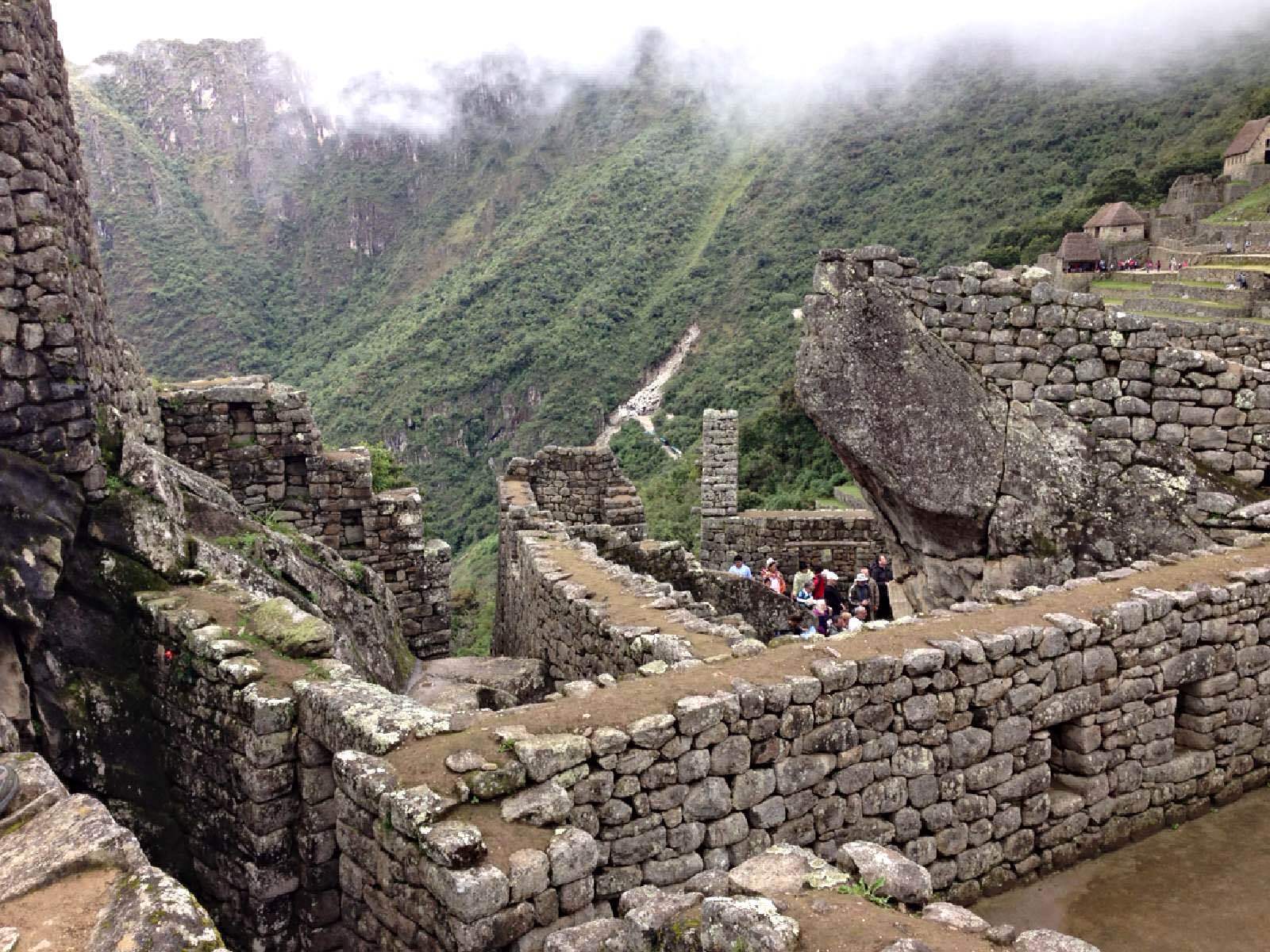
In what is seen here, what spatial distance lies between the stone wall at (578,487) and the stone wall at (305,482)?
4174 mm

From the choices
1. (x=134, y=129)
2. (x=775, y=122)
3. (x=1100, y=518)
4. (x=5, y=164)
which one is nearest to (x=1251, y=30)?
(x=775, y=122)

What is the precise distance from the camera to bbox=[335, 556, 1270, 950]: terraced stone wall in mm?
4012

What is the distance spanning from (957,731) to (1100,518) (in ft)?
15.7

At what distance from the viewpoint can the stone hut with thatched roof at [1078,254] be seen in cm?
4425

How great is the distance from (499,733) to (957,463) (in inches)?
278

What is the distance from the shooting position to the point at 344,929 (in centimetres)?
481

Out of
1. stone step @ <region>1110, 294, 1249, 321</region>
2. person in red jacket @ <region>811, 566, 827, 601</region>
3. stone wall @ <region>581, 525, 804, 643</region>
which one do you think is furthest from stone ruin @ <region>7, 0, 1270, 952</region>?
stone step @ <region>1110, 294, 1249, 321</region>

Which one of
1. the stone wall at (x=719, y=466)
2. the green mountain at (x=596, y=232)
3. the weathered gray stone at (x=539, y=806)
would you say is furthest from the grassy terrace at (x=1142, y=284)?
the weathered gray stone at (x=539, y=806)

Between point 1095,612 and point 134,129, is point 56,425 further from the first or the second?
point 134,129

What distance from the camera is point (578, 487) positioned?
16234mm

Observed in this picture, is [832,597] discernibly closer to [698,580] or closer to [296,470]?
[698,580]

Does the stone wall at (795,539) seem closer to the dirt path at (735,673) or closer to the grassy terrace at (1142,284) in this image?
the dirt path at (735,673)

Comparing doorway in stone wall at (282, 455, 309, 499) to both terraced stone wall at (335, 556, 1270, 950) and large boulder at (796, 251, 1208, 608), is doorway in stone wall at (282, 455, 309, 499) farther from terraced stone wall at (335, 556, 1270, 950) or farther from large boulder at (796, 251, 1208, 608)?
terraced stone wall at (335, 556, 1270, 950)

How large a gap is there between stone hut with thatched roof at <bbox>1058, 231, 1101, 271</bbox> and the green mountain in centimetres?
571
